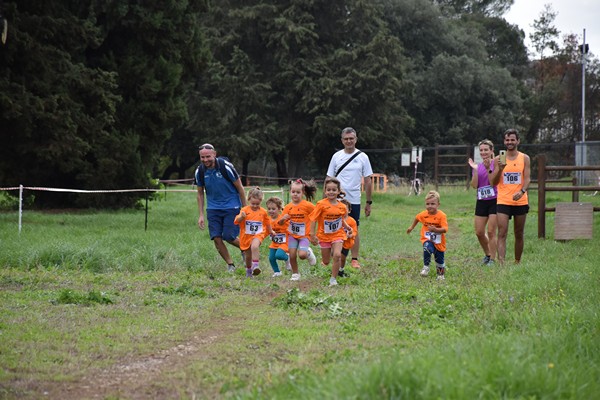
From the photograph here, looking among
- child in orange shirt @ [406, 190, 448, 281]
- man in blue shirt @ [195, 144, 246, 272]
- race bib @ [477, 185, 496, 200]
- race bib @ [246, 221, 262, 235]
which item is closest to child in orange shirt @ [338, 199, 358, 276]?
child in orange shirt @ [406, 190, 448, 281]

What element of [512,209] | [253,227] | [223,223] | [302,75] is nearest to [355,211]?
[253,227]

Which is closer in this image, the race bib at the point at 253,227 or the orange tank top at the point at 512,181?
the race bib at the point at 253,227

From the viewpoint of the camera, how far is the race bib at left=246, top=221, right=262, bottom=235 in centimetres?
1279

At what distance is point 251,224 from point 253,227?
6cm

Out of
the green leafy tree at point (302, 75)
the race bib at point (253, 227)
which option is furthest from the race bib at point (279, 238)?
the green leafy tree at point (302, 75)

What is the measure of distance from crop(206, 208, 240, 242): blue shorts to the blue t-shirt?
78 millimetres

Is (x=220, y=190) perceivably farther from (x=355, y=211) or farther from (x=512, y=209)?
(x=512, y=209)

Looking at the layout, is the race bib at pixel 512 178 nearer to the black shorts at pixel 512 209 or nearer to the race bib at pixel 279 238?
the black shorts at pixel 512 209

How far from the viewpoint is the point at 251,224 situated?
42.0ft

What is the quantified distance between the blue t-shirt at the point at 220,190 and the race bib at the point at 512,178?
412 centimetres

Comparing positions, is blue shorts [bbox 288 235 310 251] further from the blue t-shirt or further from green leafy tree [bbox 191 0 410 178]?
green leafy tree [bbox 191 0 410 178]

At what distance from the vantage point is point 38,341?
724 centimetres

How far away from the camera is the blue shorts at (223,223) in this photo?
13156 mm

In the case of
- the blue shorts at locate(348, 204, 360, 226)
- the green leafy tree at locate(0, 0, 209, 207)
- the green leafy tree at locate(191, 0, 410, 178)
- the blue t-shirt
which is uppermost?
the green leafy tree at locate(191, 0, 410, 178)
